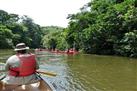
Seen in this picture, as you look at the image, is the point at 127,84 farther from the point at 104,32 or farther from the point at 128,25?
the point at 104,32

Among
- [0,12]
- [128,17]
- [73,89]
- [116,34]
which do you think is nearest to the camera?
[73,89]

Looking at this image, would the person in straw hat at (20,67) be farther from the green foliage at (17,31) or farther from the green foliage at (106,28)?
the green foliage at (17,31)

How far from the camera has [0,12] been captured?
324ft

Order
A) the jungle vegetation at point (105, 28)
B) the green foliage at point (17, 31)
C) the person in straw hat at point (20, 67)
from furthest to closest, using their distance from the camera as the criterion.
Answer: the green foliage at point (17, 31)
the jungle vegetation at point (105, 28)
the person in straw hat at point (20, 67)

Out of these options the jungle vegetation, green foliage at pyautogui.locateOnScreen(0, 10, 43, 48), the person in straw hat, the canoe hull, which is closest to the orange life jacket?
the person in straw hat

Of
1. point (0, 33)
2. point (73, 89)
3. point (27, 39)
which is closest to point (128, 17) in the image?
point (73, 89)

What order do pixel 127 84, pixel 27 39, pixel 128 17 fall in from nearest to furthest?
pixel 127 84
pixel 128 17
pixel 27 39

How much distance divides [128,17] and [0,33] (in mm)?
44599

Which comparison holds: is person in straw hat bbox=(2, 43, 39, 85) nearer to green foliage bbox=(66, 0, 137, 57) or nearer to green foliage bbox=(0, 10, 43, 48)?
green foliage bbox=(66, 0, 137, 57)

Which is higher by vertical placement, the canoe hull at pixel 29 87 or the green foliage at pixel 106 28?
the green foliage at pixel 106 28

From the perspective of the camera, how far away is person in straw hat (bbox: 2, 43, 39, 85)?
32.9ft

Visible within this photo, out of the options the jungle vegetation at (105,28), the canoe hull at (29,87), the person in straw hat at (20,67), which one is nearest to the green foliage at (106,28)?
the jungle vegetation at (105,28)

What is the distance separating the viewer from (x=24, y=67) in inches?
401

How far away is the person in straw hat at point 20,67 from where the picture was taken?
10039 mm
